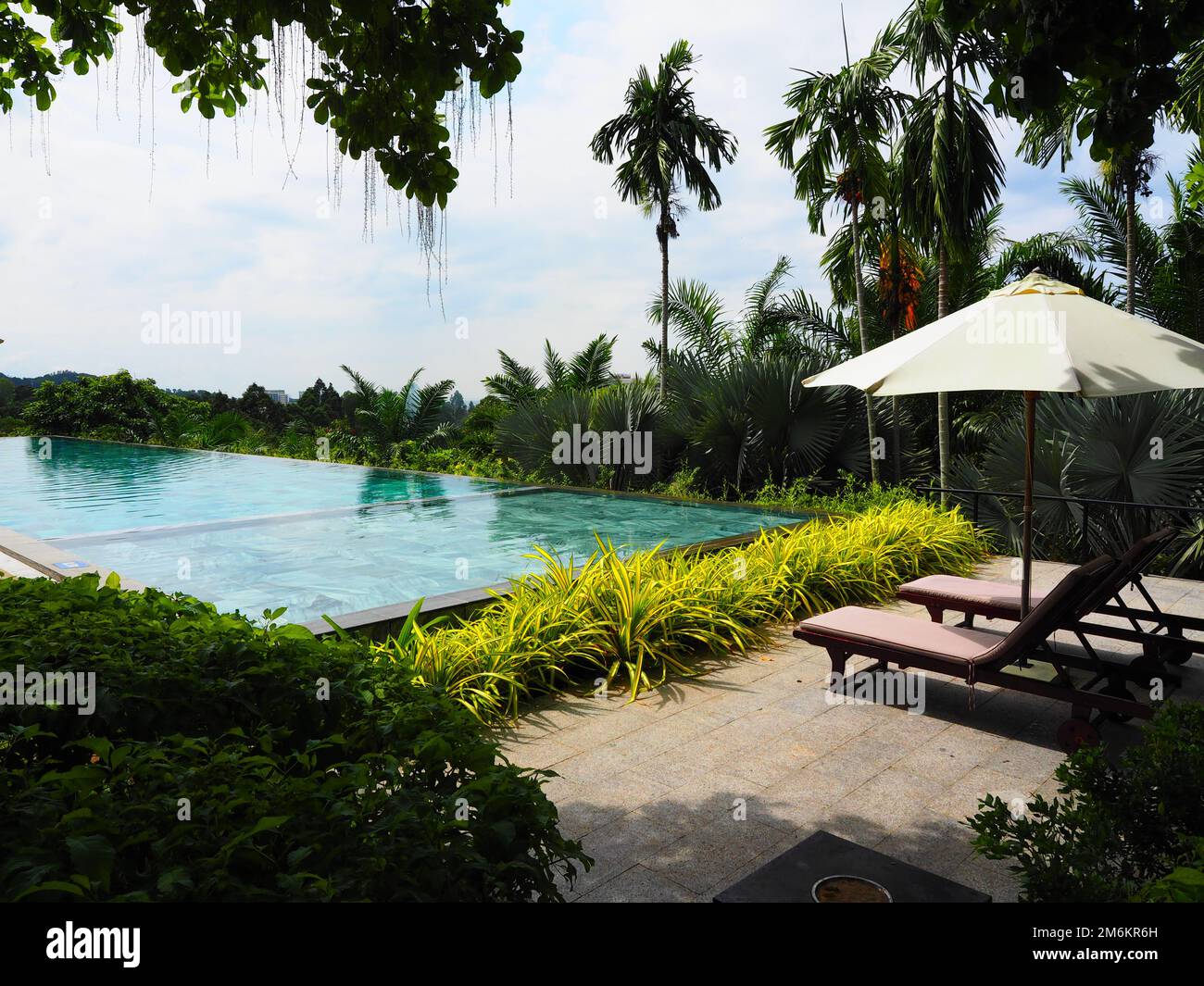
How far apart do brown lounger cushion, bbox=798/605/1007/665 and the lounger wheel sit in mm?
486

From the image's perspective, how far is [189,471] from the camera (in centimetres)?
1988

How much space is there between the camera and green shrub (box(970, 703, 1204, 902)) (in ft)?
6.44

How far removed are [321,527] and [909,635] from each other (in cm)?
961

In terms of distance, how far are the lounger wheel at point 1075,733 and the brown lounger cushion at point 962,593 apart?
1.34 m

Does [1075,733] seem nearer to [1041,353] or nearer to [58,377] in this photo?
[1041,353]

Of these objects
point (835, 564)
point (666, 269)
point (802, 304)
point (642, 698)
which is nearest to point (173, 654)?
point (642, 698)

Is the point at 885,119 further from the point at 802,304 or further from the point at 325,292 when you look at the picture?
the point at 325,292

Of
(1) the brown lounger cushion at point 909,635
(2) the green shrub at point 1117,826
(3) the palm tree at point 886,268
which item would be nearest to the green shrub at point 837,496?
(3) the palm tree at point 886,268

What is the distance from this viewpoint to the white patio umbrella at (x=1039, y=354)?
441 centimetres

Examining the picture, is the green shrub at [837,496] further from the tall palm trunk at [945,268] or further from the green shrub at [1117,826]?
the green shrub at [1117,826]
